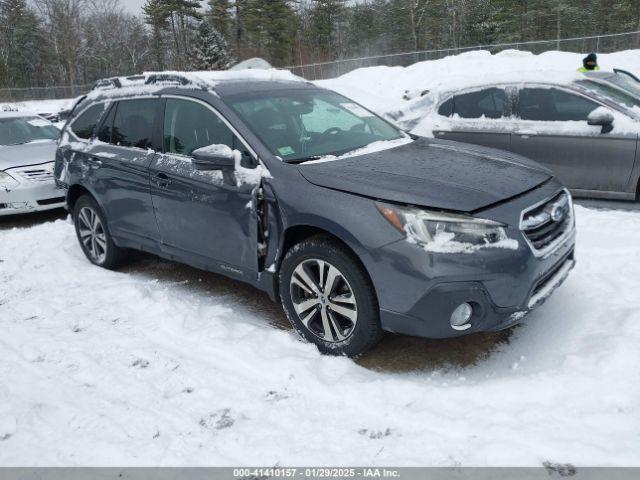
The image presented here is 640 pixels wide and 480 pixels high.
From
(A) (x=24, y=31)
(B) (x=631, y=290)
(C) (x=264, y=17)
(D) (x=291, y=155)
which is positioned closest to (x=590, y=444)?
(B) (x=631, y=290)

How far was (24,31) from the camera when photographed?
62.3m


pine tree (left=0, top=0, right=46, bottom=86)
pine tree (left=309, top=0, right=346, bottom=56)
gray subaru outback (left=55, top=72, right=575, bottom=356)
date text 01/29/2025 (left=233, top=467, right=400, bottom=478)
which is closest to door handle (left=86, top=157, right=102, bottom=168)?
gray subaru outback (left=55, top=72, right=575, bottom=356)

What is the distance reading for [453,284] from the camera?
3115 millimetres

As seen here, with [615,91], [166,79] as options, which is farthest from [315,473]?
[615,91]

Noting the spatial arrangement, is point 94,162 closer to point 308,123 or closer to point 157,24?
point 308,123

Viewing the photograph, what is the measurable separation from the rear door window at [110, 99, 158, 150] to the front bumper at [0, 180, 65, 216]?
3176mm

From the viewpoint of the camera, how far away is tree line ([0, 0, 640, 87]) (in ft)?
124

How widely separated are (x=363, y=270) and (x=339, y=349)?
58cm

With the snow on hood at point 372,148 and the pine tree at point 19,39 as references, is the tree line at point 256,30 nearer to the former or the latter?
the pine tree at point 19,39

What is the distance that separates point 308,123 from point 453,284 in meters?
1.87

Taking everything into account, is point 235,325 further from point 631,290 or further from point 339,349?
point 631,290

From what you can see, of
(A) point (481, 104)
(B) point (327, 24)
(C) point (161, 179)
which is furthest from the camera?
(B) point (327, 24)

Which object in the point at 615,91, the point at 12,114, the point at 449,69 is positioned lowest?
the point at 615,91

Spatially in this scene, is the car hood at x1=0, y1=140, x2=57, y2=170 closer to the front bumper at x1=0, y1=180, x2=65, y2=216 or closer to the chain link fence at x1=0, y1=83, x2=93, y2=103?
the front bumper at x1=0, y1=180, x2=65, y2=216
